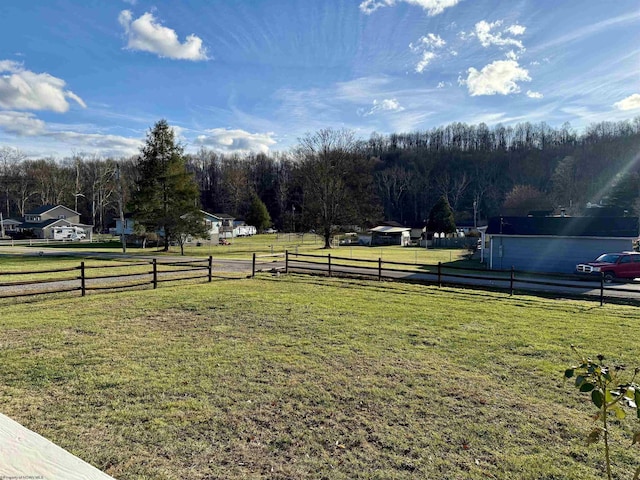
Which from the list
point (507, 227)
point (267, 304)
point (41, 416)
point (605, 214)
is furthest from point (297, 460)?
point (605, 214)

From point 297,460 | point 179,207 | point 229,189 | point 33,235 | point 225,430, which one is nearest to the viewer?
point 297,460

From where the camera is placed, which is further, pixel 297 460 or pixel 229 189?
pixel 229 189

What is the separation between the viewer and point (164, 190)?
34000 mm

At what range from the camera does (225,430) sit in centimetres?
400

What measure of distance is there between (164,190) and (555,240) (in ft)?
102

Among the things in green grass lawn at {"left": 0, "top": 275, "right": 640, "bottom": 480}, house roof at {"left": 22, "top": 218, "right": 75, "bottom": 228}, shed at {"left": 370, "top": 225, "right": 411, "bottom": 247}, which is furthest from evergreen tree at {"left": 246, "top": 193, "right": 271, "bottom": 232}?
green grass lawn at {"left": 0, "top": 275, "right": 640, "bottom": 480}

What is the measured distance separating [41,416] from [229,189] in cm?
9029

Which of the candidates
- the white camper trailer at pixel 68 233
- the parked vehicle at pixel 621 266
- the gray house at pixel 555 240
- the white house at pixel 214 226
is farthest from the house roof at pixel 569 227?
the white camper trailer at pixel 68 233

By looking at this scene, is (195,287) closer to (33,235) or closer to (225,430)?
(225,430)

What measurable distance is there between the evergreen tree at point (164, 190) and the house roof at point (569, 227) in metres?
24.9

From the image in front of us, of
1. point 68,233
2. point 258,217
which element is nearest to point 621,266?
point 258,217

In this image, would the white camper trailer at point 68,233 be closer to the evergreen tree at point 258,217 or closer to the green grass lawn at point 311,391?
the evergreen tree at point 258,217

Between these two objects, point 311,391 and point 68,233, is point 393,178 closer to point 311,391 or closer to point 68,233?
point 68,233

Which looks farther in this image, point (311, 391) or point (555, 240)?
point (555, 240)
